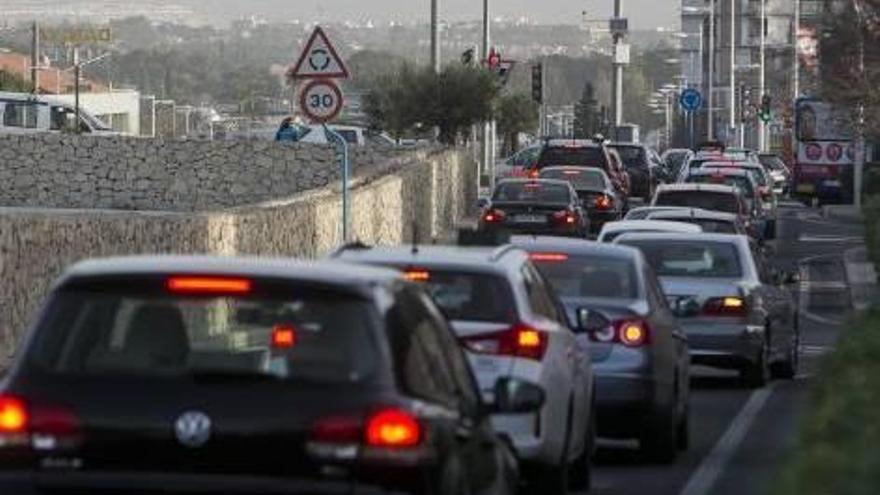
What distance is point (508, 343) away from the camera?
13.8 meters

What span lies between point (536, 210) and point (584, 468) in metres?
26.3

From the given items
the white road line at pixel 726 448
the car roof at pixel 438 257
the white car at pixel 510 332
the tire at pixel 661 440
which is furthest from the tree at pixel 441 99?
the white car at pixel 510 332

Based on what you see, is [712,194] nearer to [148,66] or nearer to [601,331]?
[601,331]

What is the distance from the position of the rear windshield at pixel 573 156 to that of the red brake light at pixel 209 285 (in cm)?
4340

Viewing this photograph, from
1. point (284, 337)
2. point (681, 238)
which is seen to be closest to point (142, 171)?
point (681, 238)

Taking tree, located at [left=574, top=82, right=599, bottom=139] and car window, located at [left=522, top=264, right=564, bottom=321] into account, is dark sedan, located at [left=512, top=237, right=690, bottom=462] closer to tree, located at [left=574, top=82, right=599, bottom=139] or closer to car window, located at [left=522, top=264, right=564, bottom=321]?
car window, located at [left=522, top=264, right=564, bottom=321]

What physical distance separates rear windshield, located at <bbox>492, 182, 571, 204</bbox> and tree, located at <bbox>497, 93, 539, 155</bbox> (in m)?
34.8

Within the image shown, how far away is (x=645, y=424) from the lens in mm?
17094

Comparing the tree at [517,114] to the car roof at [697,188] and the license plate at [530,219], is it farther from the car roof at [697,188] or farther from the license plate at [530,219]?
the car roof at [697,188]

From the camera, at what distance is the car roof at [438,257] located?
1405 centimetres

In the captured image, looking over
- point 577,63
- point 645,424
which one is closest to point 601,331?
point 645,424

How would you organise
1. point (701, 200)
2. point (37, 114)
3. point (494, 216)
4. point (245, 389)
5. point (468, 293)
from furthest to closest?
point (37, 114)
point (494, 216)
point (701, 200)
point (468, 293)
point (245, 389)

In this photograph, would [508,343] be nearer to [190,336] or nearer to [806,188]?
[190,336]

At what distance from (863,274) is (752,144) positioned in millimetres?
95396
